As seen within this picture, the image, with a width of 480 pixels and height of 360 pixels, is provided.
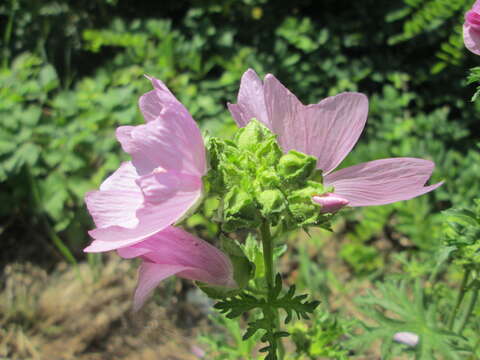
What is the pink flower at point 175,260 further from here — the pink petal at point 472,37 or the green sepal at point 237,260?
the pink petal at point 472,37

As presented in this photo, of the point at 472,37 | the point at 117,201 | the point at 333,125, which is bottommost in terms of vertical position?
the point at 117,201

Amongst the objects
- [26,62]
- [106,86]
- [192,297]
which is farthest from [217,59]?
[192,297]

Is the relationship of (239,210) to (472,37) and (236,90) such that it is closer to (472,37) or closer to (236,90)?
(472,37)

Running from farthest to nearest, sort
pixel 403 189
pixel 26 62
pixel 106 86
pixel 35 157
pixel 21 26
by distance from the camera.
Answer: pixel 21 26
pixel 106 86
pixel 26 62
pixel 35 157
pixel 403 189

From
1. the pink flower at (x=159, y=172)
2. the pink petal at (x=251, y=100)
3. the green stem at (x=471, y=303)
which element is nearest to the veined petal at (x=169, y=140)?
the pink flower at (x=159, y=172)

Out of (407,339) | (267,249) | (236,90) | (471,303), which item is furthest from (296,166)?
(236,90)

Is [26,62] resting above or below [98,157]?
above

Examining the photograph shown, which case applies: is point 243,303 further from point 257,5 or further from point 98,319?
point 257,5
